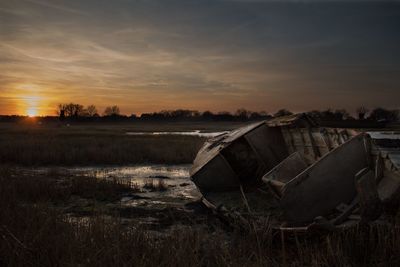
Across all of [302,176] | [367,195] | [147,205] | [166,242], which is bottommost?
[147,205]

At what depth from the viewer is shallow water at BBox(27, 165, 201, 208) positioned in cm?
1095

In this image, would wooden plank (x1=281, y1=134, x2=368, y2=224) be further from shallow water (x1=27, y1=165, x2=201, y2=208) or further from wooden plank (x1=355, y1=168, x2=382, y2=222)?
shallow water (x1=27, y1=165, x2=201, y2=208)

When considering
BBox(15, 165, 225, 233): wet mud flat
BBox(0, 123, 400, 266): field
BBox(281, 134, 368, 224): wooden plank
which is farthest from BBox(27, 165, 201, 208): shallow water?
BBox(281, 134, 368, 224): wooden plank

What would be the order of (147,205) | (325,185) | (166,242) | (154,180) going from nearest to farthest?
1. (166,242)
2. (325,185)
3. (147,205)
4. (154,180)

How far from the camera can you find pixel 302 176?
20.5 feet

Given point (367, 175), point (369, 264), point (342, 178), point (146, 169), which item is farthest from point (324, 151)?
point (146, 169)

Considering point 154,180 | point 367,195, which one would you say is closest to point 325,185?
point 367,195

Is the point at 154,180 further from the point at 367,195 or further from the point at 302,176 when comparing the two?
the point at 367,195

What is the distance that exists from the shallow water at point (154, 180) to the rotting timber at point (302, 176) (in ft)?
4.61

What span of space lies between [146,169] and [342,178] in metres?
12.6

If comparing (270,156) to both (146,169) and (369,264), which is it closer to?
(369,264)

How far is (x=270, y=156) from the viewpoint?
10.1 meters

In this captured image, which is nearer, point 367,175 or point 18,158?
point 367,175

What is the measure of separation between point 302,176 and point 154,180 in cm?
918
